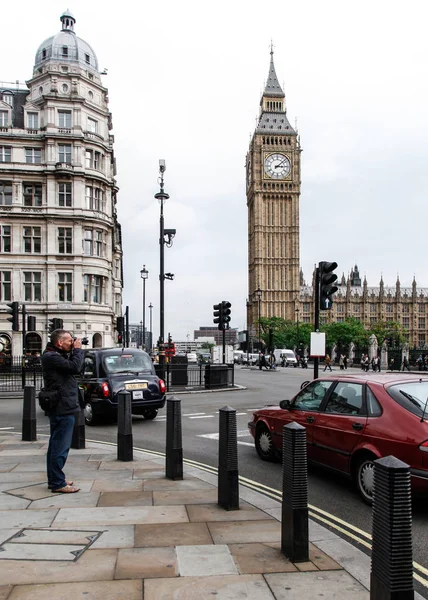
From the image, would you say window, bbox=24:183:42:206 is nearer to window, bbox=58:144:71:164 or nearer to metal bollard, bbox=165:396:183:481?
window, bbox=58:144:71:164

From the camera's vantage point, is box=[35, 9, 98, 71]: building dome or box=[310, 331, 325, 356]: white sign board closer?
box=[310, 331, 325, 356]: white sign board

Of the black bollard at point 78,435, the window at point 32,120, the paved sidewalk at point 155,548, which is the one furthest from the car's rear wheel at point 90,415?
the window at point 32,120

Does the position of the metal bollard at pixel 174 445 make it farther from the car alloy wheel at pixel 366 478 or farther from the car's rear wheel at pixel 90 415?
the car's rear wheel at pixel 90 415

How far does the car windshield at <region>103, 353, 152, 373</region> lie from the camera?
13.3 meters

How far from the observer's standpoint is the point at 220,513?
5.67 meters

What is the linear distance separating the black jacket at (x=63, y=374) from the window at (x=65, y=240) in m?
35.5

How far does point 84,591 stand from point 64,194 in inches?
1559

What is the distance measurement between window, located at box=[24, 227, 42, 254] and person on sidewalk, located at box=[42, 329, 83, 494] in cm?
3577

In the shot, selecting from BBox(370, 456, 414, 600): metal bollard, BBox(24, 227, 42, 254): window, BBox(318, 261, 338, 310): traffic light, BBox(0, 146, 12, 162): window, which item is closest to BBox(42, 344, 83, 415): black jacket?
BBox(370, 456, 414, 600): metal bollard

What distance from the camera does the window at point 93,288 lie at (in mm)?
40562

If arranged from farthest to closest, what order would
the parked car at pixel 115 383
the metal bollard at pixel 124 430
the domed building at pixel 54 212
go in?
1. the domed building at pixel 54 212
2. the parked car at pixel 115 383
3. the metal bollard at pixel 124 430

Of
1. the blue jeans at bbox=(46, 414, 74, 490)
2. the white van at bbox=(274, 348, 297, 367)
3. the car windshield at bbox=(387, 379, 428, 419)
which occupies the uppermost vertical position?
the car windshield at bbox=(387, 379, 428, 419)

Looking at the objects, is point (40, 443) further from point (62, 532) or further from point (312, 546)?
point (312, 546)

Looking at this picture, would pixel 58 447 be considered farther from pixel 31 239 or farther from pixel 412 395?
pixel 31 239
